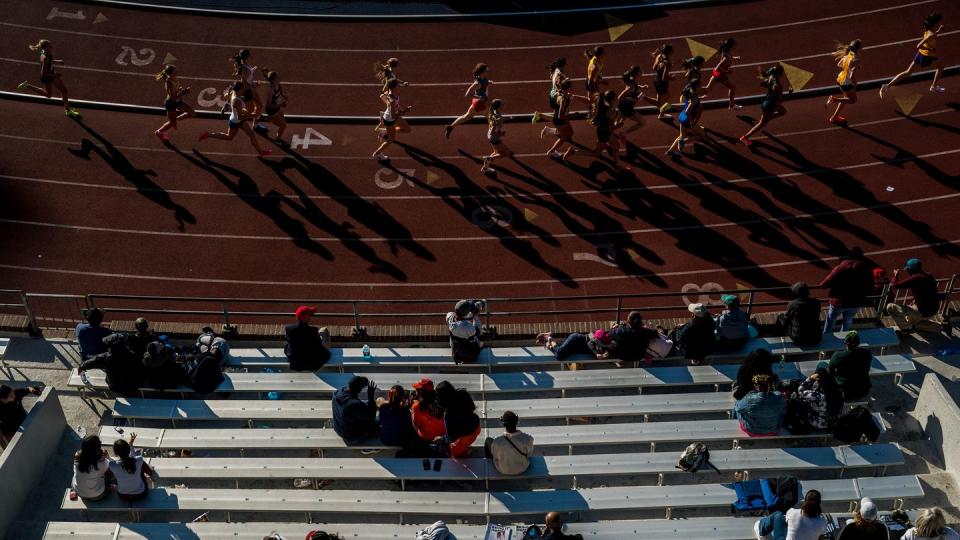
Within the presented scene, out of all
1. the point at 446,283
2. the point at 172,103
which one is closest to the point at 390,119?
the point at 446,283

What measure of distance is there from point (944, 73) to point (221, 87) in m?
16.2

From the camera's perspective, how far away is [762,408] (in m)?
13.8

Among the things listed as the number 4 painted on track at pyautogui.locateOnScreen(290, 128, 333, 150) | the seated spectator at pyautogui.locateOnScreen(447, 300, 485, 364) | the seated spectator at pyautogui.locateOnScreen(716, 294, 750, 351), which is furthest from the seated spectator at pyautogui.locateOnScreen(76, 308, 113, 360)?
the seated spectator at pyautogui.locateOnScreen(716, 294, 750, 351)

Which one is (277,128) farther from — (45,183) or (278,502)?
(278,502)

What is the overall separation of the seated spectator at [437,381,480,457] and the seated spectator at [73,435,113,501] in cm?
419

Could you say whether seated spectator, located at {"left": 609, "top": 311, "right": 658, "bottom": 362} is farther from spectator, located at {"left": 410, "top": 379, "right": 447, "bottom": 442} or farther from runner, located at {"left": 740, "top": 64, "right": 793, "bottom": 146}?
runner, located at {"left": 740, "top": 64, "right": 793, "bottom": 146}

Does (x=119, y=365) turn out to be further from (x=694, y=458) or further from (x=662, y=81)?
(x=662, y=81)

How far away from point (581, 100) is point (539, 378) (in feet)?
26.8

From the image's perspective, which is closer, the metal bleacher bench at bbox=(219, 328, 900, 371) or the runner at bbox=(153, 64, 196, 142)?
the metal bleacher bench at bbox=(219, 328, 900, 371)

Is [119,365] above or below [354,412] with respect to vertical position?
above

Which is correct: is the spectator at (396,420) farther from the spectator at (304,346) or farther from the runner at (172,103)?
the runner at (172,103)

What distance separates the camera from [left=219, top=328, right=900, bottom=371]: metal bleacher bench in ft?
51.9

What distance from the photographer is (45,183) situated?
21.9 meters

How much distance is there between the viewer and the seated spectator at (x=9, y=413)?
46.1 feet
